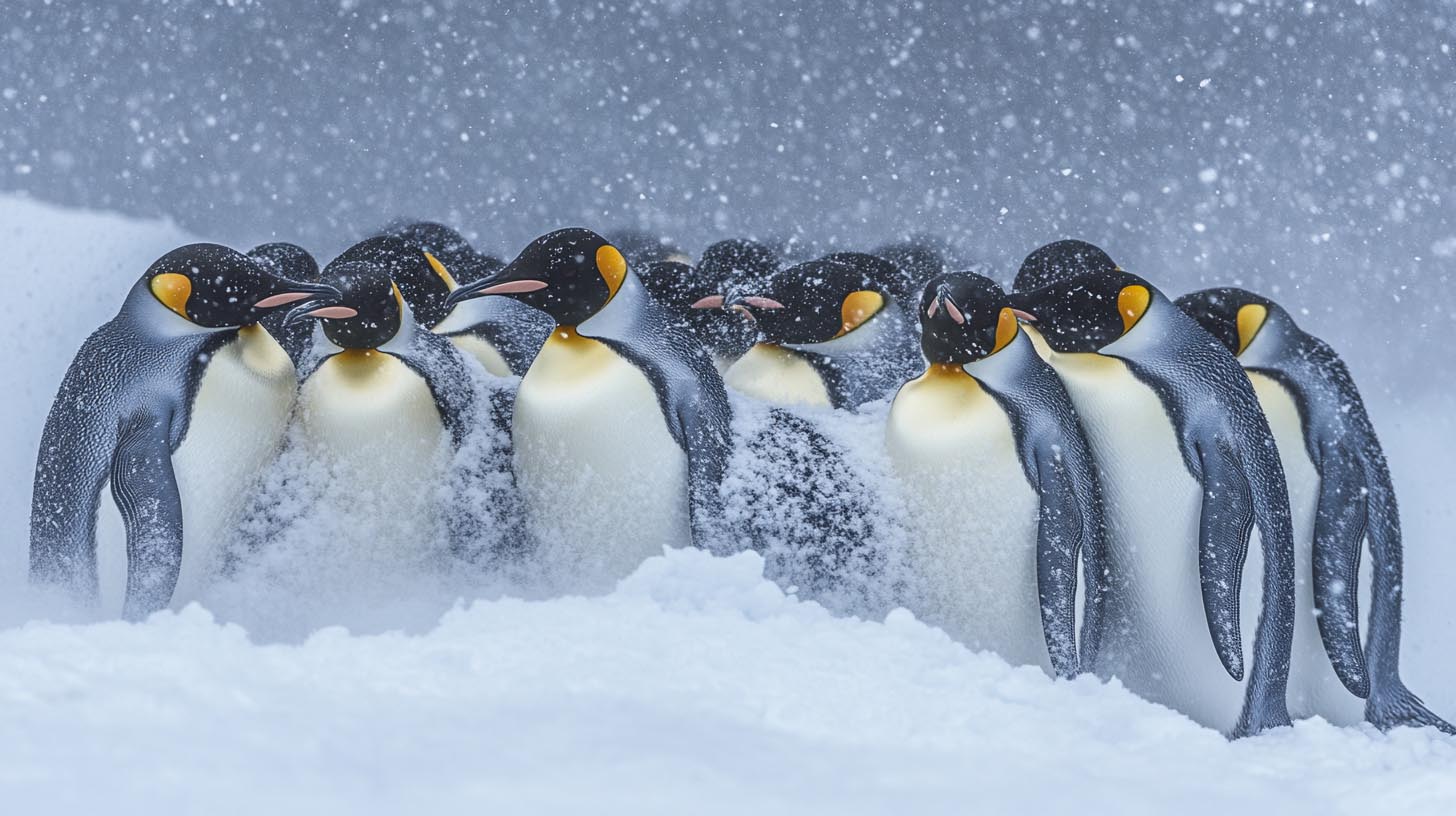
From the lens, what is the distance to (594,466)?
3041 millimetres

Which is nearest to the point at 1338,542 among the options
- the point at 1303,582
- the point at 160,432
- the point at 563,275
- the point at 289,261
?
the point at 1303,582

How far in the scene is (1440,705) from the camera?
170 inches

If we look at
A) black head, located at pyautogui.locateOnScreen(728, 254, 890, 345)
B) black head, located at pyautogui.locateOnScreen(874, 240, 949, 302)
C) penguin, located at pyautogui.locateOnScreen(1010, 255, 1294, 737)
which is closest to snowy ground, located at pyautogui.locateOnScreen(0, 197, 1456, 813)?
penguin, located at pyautogui.locateOnScreen(1010, 255, 1294, 737)

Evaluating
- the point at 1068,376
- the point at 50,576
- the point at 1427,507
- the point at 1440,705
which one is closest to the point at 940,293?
the point at 1068,376

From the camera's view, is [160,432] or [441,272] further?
[441,272]

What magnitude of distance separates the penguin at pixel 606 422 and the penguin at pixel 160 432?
0.53 m

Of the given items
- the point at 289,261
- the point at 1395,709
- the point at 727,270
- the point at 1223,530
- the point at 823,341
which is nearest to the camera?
the point at 1223,530

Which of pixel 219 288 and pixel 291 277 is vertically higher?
pixel 291 277

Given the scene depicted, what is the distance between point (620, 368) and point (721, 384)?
0.82 ft

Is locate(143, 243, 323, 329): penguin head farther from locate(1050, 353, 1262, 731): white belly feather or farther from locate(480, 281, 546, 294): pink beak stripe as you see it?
locate(1050, 353, 1262, 731): white belly feather

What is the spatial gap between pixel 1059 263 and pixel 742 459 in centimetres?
122

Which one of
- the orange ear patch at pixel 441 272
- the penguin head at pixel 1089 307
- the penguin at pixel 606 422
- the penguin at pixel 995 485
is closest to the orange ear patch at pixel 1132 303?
the penguin head at pixel 1089 307

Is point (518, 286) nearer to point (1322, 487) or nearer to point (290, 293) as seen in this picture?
point (290, 293)

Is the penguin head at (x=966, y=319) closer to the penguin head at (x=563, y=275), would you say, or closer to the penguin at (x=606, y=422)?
the penguin at (x=606, y=422)
